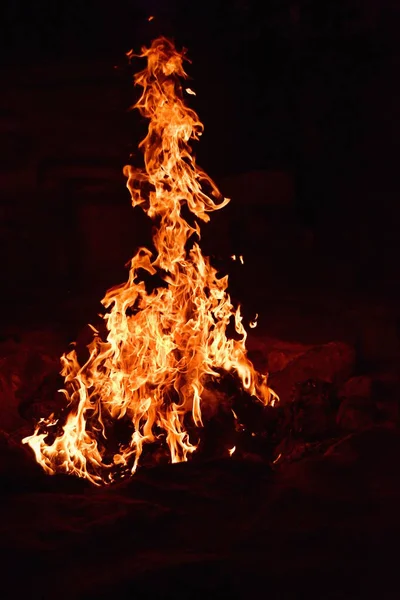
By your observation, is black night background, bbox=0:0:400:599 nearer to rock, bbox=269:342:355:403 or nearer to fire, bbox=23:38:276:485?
rock, bbox=269:342:355:403

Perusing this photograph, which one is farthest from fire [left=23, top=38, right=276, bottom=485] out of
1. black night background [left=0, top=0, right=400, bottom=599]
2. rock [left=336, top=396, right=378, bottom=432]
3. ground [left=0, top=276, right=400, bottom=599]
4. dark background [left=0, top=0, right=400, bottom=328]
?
dark background [left=0, top=0, right=400, bottom=328]

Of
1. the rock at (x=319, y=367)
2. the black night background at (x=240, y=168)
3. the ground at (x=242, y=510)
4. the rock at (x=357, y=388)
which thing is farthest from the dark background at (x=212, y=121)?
the ground at (x=242, y=510)

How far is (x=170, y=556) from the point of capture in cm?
378

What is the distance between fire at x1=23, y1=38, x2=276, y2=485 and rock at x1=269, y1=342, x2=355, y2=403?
312 millimetres

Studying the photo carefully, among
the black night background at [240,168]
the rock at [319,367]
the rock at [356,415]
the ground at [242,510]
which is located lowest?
the ground at [242,510]

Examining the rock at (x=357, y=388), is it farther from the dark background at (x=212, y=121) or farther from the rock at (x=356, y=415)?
Answer: the dark background at (x=212, y=121)

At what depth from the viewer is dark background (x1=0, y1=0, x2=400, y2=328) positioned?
28.8 feet

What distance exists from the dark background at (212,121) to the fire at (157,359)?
1899 millimetres

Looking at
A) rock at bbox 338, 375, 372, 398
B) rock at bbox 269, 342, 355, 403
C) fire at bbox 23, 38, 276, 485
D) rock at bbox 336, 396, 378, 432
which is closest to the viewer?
fire at bbox 23, 38, 276, 485

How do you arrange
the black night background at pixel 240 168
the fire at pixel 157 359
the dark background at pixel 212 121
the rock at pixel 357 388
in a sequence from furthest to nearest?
the dark background at pixel 212 121 < the black night background at pixel 240 168 < the rock at pixel 357 388 < the fire at pixel 157 359

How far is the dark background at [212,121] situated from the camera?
28.8 ft

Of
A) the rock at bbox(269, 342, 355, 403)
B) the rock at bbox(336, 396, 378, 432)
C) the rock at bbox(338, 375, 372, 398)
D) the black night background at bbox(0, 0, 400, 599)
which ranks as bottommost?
the rock at bbox(336, 396, 378, 432)

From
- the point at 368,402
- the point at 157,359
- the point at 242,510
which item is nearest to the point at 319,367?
the point at 368,402

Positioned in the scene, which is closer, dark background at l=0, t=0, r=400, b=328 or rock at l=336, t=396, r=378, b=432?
rock at l=336, t=396, r=378, b=432
